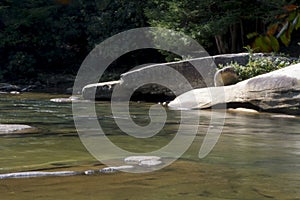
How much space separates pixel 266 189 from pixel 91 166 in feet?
4.61

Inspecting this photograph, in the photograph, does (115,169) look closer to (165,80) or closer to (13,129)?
(13,129)

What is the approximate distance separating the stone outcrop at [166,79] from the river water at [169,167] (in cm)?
506

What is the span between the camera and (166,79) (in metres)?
12.1

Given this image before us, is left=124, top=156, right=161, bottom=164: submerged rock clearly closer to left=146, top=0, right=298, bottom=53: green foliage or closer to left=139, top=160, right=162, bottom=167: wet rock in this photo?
left=139, top=160, right=162, bottom=167: wet rock

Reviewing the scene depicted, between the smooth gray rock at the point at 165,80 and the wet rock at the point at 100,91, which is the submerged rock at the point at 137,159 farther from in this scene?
the wet rock at the point at 100,91

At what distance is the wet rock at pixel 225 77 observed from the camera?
1112 cm

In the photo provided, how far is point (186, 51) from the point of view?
51.7 ft

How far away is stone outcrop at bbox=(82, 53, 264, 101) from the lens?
1189 centimetres

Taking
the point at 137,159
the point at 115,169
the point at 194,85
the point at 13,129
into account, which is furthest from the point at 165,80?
the point at 115,169

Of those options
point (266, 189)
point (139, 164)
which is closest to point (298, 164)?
point (266, 189)

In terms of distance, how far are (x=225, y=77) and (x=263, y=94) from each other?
6.41 ft

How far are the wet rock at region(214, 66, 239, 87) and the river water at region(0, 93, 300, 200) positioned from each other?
4.27 meters

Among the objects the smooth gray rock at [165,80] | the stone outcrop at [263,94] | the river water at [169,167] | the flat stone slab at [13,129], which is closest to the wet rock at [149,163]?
the river water at [169,167]

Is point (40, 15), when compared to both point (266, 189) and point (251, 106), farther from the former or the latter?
point (266, 189)
